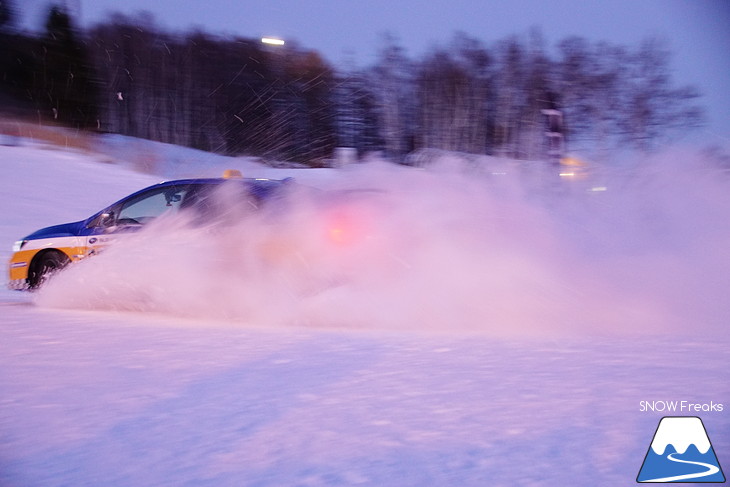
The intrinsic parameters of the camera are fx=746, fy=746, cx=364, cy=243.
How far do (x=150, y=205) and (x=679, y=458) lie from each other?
655 cm

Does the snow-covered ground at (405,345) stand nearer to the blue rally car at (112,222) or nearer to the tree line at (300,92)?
the blue rally car at (112,222)

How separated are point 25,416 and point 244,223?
11.8 feet

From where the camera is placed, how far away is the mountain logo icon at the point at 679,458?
3.19 metres

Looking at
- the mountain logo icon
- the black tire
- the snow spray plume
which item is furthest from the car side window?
the mountain logo icon

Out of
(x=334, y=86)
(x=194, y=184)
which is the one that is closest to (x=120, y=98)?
(x=334, y=86)

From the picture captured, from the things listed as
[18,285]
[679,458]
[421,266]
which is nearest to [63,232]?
[18,285]

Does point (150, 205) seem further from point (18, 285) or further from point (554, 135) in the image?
point (554, 135)

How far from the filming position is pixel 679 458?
3287 mm

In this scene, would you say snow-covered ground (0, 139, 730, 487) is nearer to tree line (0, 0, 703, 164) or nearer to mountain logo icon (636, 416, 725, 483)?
mountain logo icon (636, 416, 725, 483)

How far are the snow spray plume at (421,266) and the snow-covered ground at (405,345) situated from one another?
0.07 ft

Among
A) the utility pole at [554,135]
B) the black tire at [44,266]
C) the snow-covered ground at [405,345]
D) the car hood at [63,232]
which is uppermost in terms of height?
the utility pole at [554,135]

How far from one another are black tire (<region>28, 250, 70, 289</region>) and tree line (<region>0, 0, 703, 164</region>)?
18.6 meters

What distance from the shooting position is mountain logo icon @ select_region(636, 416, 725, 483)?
319cm

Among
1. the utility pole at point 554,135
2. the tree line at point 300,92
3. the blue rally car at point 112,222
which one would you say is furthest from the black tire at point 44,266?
the tree line at point 300,92
